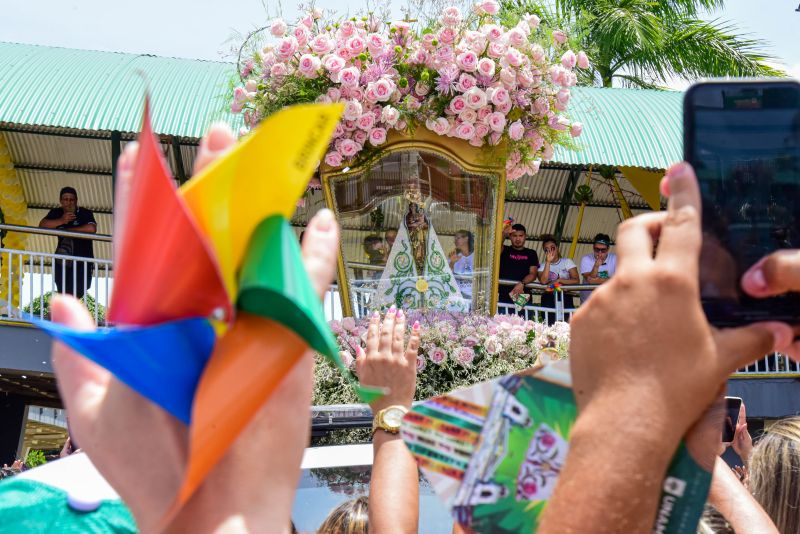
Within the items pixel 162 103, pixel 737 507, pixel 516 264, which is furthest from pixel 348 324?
pixel 162 103

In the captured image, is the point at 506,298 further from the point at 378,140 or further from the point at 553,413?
the point at 553,413

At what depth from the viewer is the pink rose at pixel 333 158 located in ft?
18.0

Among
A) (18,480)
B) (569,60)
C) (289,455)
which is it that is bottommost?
(18,480)

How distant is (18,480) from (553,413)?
81cm

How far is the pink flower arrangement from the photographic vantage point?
5.27m

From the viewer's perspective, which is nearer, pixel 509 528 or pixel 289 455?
pixel 289 455

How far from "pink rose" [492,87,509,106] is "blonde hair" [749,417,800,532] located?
305cm

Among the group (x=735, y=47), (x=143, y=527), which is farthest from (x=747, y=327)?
(x=735, y=47)

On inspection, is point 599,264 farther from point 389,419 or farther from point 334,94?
point 389,419

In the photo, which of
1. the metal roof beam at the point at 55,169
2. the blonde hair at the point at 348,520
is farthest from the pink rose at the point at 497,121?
the metal roof beam at the point at 55,169

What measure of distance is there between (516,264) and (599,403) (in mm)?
9983

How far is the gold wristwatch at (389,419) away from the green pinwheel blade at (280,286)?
1144 millimetres

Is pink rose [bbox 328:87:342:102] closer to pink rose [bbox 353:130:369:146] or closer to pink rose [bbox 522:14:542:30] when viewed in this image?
pink rose [bbox 353:130:369:146]

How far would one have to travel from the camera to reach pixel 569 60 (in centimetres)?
548
